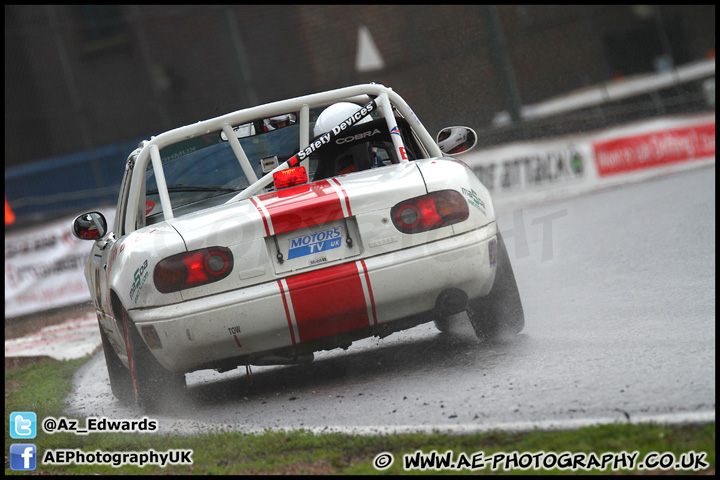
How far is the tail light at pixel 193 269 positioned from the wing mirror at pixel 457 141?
184 centimetres

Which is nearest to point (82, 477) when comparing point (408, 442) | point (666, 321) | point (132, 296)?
point (132, 296)

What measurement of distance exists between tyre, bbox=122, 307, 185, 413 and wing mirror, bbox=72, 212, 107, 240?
115 cm

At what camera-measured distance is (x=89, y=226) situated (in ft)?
21.4

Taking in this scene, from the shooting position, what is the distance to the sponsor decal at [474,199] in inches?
213

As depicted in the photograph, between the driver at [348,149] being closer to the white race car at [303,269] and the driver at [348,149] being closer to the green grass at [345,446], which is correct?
the white race car at [303,269]

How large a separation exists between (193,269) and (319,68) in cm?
1872

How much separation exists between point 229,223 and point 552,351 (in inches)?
69.8

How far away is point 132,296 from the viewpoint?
532 cm

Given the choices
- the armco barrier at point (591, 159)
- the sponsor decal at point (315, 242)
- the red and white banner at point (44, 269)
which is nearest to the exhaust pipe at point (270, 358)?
the sponsor decal at point (315, 242)

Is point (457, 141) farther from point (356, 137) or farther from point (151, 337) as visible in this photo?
point (151, 337)

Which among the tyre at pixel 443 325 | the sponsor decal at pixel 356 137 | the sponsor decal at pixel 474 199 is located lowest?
the tyre at pixel 443 325

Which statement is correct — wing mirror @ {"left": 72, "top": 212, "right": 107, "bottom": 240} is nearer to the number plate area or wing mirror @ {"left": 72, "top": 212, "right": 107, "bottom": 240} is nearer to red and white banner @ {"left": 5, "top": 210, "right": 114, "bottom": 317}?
the number plate area
